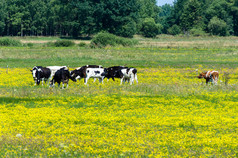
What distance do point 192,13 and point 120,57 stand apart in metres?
118

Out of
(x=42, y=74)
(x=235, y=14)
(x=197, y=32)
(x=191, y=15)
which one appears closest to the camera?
(x=42, y=74)

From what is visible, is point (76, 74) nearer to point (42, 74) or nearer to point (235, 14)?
point (42, 74)

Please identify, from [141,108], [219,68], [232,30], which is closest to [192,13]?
[232,30]

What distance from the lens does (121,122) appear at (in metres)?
17.8

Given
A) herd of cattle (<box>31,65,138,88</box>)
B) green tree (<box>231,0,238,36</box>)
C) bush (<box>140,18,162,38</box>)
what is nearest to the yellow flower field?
herd of cattle (<box>31,65,138,88</box>)

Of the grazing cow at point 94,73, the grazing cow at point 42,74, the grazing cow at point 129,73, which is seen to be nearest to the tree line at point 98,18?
the grazing cow at point 94,73

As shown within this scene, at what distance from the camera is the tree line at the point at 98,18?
121688mm

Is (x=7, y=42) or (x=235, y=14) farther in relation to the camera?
(x=235, y=14)

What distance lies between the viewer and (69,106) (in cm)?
2184

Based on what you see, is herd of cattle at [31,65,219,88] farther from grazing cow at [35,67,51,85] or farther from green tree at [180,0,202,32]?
green tree at [180,0,202,32]

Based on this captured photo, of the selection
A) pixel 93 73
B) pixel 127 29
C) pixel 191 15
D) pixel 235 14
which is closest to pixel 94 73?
pixel 93 73

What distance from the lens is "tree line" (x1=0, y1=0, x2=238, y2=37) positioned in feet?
399

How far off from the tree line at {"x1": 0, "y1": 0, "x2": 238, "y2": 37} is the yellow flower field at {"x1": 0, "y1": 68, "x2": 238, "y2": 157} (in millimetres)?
94186

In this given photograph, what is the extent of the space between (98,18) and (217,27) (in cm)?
5555
